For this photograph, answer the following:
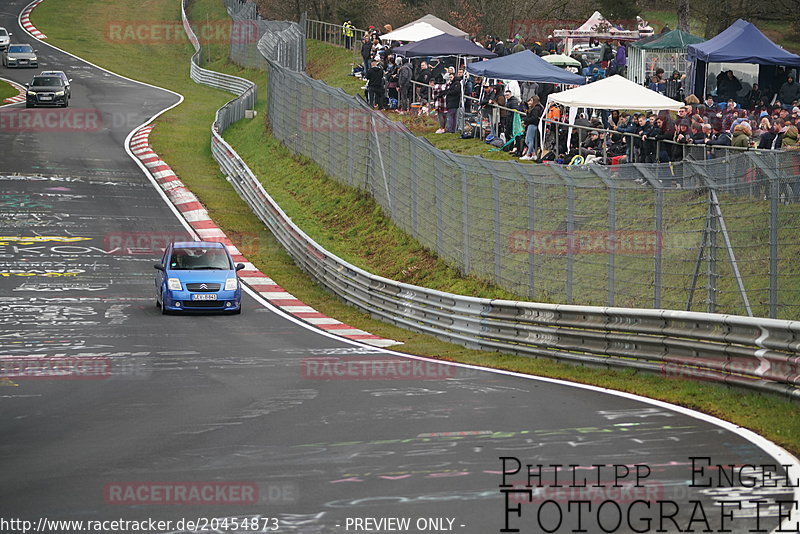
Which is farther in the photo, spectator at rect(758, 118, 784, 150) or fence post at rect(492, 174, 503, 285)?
spectator at rect(758, 118, 784, 150)

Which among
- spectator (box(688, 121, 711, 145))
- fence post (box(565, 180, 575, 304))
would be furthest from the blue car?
spectator (box(688, 121, 711, 145))

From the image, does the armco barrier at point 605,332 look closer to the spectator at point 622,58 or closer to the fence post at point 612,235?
the fence post at point 612,235

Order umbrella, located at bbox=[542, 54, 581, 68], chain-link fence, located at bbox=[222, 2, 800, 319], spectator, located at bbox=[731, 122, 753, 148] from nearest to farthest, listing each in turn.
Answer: chain-link fence, located at bbox=[222, 2, 800, 319], spectator, located at bbox=[731, 122, 753, 148], umbrella, located at bbox=[542, 54, 581, 68]

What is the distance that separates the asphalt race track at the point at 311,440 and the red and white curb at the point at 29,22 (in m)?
59.1

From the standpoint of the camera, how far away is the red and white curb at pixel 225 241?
840 inches

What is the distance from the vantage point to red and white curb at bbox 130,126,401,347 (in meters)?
21.3

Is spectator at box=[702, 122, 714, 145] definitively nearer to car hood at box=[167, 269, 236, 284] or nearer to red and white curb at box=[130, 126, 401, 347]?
red and white curb at box=[130, 126, 401, 347]

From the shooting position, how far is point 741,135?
Answer: 20297mm

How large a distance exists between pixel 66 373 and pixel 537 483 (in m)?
8.59

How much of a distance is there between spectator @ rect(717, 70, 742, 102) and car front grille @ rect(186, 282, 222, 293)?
43.9 ft

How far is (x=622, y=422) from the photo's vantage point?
37.3 ft


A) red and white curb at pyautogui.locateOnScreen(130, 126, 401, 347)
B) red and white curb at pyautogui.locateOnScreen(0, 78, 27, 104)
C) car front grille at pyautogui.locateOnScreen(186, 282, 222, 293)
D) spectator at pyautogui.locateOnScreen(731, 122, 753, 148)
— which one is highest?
spectator at pyautogui.locateOnScreen(731, 122, 753, 148)

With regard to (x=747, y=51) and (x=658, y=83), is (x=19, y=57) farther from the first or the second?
(x=747, y=51)

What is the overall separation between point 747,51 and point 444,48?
34.0ft
